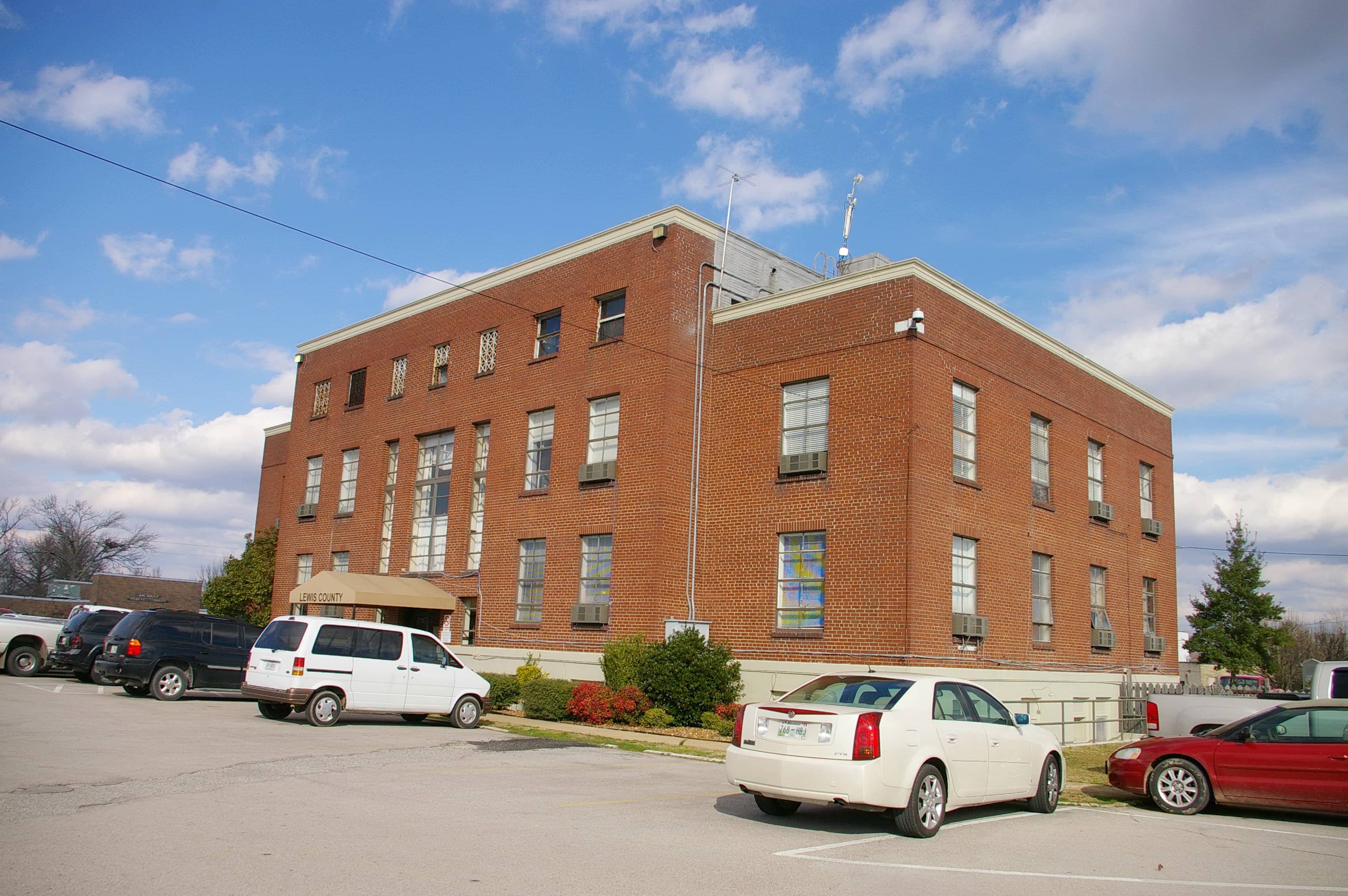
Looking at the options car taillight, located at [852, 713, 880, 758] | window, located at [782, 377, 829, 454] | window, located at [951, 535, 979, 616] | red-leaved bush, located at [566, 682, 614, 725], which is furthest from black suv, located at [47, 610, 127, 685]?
car taillight, located at [852, 713, 880, 758]

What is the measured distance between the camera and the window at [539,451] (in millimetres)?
26281

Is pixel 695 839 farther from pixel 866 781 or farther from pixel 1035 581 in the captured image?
pixel 1035 581

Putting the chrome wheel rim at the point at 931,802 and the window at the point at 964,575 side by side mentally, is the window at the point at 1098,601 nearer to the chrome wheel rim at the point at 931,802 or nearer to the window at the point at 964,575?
the window at the point at 964,575

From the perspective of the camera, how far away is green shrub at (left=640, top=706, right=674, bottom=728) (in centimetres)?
2033

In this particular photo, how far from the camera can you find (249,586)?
35844 millimetres

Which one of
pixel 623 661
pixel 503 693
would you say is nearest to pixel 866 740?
pixel 623 661

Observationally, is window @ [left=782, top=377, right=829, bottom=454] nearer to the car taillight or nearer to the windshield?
the windshield

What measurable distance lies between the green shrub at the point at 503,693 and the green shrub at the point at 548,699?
2.45 feet

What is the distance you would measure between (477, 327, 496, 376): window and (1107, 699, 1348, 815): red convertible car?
2000cm

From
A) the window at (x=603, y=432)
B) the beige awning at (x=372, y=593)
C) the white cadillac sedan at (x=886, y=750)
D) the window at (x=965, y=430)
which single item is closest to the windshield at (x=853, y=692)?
the white cadillac sedan at (x=886, y=750)

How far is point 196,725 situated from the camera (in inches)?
638

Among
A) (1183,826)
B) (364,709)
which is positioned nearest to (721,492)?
(364,709)

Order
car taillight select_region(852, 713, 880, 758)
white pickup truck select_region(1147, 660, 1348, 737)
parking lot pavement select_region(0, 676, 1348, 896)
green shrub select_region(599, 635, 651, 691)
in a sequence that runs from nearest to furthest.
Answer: parking lot pavement select_region(0, 676, 1348, 896)
car taillight select_region(852, 713, 880, 758)
white pickup truck select_region(1147, 660, 1348, 737)
green shrub select_region(599, 635, 651, 691)

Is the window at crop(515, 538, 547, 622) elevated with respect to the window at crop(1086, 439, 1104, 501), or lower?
lower
